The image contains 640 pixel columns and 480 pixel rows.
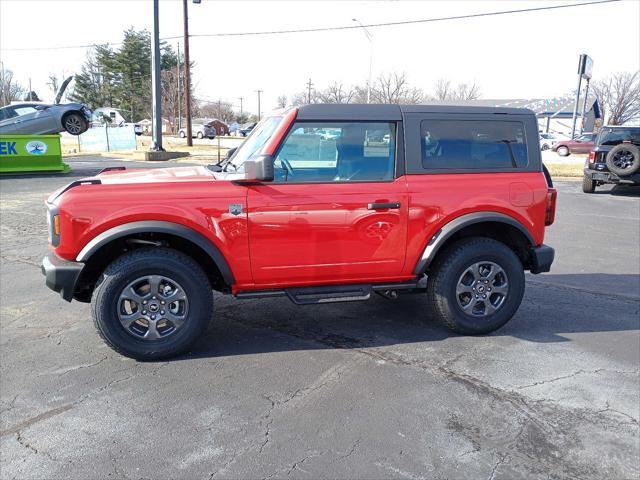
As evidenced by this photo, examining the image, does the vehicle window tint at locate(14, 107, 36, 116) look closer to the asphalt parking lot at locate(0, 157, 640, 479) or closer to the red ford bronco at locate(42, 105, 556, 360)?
the asphalt parking lot at locate(0, 157, 640, 479)

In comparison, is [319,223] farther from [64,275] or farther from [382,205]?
[64,275]

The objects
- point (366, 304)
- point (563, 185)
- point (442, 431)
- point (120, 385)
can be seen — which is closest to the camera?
point (442, 431)

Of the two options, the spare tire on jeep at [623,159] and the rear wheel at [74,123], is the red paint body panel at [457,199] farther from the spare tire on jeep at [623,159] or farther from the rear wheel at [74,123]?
the rear wheel at [74,123]

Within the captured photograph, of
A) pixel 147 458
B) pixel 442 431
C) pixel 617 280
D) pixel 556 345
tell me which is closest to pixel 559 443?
pixel 442 431

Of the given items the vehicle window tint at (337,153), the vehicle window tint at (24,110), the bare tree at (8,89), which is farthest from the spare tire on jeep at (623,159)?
the bare tree at (8,89)

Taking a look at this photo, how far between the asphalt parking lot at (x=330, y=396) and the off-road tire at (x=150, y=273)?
0.47ft

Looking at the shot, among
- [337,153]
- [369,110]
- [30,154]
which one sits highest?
[369,110]

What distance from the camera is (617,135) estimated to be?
14.0m

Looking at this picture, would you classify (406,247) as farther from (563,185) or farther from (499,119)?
(563,185)

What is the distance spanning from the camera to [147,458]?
9.01 feet

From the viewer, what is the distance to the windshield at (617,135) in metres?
13.7

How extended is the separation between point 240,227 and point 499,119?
2343 mm

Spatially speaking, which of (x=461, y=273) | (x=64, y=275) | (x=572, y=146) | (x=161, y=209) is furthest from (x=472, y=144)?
(x=572, y=146)

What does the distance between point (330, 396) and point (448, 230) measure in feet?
5.44
